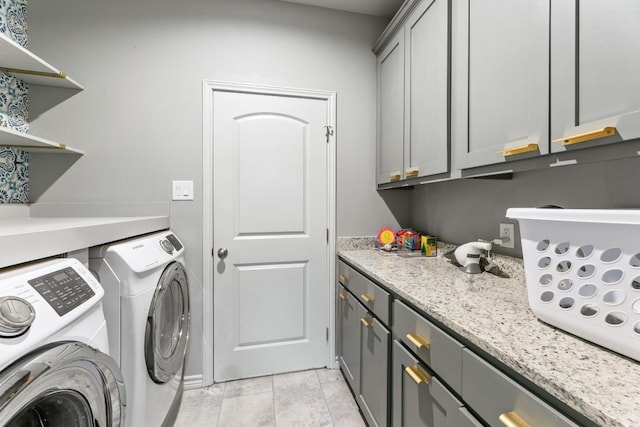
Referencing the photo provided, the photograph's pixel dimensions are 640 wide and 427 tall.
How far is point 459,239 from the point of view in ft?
5.76

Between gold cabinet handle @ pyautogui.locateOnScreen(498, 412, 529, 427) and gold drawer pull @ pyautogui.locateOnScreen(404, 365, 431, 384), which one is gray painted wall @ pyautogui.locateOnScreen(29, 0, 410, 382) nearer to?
gold drawer pull @ pyautogui.locateOnScreen(404, 365, 431, 384)

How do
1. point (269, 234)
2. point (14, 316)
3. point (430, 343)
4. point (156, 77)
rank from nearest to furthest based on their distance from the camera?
point (14, 316), point (430, 343), point (156, 77), point (269, 234)

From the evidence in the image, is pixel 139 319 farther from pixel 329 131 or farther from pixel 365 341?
pixel 329 131

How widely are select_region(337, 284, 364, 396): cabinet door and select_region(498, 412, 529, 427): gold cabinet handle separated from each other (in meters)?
0.96

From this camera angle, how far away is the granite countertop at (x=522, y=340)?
0.49m

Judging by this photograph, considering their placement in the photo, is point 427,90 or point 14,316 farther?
point 427,90

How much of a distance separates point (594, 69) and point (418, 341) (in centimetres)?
95

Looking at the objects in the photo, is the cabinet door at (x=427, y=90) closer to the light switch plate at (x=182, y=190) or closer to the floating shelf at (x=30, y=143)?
the light switch plate at (x=182, y=190)

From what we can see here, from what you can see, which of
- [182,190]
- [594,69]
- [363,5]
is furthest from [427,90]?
[182,190]

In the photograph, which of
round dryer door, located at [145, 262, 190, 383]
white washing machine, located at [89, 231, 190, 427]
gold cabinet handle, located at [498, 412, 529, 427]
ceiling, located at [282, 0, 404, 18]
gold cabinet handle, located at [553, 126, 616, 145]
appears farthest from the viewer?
ceiling, located at [282, 0, 404, 18]

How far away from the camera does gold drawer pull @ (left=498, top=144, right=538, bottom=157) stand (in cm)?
92

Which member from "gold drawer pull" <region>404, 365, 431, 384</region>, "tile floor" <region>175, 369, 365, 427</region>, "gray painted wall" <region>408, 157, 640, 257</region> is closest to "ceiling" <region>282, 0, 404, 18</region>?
"gray painted wall" <region>408, 157, 640, 257</region>

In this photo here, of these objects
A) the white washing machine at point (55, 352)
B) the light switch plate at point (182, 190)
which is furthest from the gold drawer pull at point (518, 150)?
the light switch plate at point (182, 190)

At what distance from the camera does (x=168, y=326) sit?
59.2 inches
